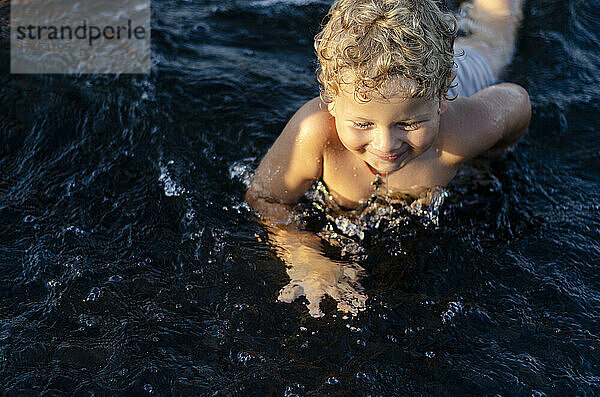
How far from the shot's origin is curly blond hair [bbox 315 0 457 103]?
6.78 feet

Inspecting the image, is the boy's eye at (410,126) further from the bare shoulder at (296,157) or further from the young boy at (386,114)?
the bare shoulder at (296,157)

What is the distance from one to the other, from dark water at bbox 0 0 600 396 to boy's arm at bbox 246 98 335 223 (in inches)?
5.6

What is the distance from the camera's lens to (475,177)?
10.7 feet

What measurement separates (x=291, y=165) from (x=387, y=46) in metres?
0.77

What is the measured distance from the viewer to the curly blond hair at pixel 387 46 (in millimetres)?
2066

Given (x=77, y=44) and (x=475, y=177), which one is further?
(x=77, y=44)

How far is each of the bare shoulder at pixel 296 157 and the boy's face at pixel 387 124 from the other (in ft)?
0.57

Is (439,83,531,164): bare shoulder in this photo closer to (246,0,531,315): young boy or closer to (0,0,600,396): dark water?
(246,0,531,315): young boy

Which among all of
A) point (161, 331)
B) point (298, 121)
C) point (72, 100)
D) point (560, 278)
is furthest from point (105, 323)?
point (560, 278)

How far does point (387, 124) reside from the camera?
2176 millimetres

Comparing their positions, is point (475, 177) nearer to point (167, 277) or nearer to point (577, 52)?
point (577, 52)

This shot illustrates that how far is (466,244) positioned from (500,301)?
0.37 metres

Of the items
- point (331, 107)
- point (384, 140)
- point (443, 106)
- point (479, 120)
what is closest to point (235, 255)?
point (331, 107)

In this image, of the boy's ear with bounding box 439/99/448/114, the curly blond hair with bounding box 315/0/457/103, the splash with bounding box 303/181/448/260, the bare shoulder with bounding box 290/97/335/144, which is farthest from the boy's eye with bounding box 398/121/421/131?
the splash with bounding box 303/181/448/260
